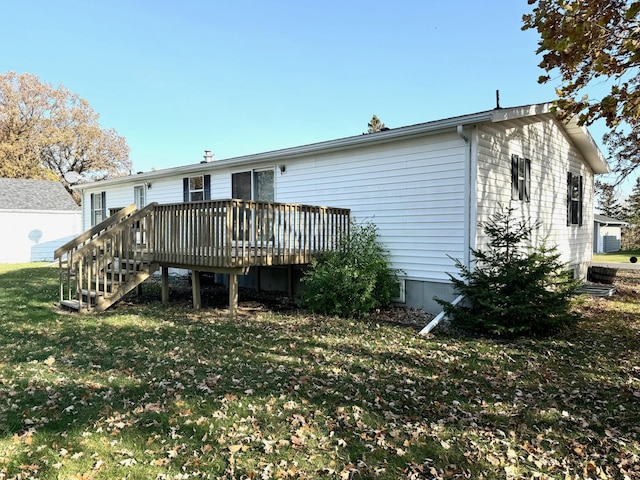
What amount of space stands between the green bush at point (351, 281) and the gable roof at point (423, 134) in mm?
2070

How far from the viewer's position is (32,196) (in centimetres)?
2400

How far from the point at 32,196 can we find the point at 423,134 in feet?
77.9

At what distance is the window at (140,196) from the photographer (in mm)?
15539

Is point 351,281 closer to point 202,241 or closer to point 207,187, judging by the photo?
point 202,241

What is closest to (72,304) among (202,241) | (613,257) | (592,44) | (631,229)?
(202,241)

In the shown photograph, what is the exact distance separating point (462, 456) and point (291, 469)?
1.26 meters

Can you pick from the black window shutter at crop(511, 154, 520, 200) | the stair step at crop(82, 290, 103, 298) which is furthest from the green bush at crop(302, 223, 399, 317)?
the stair step at crop(82, 290, 103, 298)

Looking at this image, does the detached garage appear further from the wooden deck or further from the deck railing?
the deck railing

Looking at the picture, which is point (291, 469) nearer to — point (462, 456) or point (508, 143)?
point (462, 456)

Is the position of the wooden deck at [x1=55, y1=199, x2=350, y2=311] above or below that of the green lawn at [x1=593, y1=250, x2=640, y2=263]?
above

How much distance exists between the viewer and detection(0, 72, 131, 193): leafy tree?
31703 mm

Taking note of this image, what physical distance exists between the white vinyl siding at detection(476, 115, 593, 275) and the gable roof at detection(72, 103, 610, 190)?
32cm

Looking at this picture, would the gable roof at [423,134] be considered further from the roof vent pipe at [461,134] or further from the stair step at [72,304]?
the stair step at [72,304]

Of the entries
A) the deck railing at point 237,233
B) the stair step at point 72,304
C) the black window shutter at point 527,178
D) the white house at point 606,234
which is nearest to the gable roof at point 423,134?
the black window shutter at point 527,178
